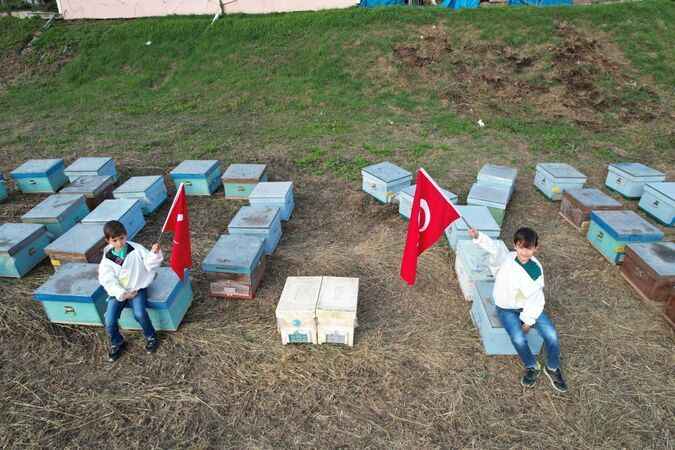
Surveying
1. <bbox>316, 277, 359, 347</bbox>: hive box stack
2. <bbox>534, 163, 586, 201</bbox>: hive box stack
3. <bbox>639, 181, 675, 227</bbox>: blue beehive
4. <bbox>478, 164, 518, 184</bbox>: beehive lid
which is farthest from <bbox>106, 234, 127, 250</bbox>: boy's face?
<bbox>639, 181, 675, 227</bbox>: blue beehive

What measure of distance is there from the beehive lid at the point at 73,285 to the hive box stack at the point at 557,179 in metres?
8.66

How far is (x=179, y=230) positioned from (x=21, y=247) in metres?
3.40

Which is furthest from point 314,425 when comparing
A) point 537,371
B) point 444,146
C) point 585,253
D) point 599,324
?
point 444,146

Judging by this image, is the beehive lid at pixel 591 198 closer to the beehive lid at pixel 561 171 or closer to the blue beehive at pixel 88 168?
the beehive lid at pixel 561 171

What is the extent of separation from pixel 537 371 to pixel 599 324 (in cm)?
156

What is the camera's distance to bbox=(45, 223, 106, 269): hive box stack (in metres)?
6.34

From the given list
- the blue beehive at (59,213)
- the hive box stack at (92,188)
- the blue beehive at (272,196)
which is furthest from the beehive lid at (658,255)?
the hive box stack at (92,188)

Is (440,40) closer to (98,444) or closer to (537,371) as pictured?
(537,371)

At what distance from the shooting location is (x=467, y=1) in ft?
64.5

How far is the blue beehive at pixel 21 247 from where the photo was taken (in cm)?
664

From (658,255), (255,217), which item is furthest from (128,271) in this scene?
(658,255)

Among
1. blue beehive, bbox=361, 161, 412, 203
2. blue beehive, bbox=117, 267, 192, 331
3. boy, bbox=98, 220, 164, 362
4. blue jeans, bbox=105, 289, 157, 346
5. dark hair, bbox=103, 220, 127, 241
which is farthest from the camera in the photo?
blue beehive, bbox=361, 161, 412, 203

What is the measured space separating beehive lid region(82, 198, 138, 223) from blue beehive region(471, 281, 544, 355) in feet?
20.2

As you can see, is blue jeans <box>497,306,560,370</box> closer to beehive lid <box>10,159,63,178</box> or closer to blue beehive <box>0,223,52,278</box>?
blue beehive <box>0,223,52,278</box>
